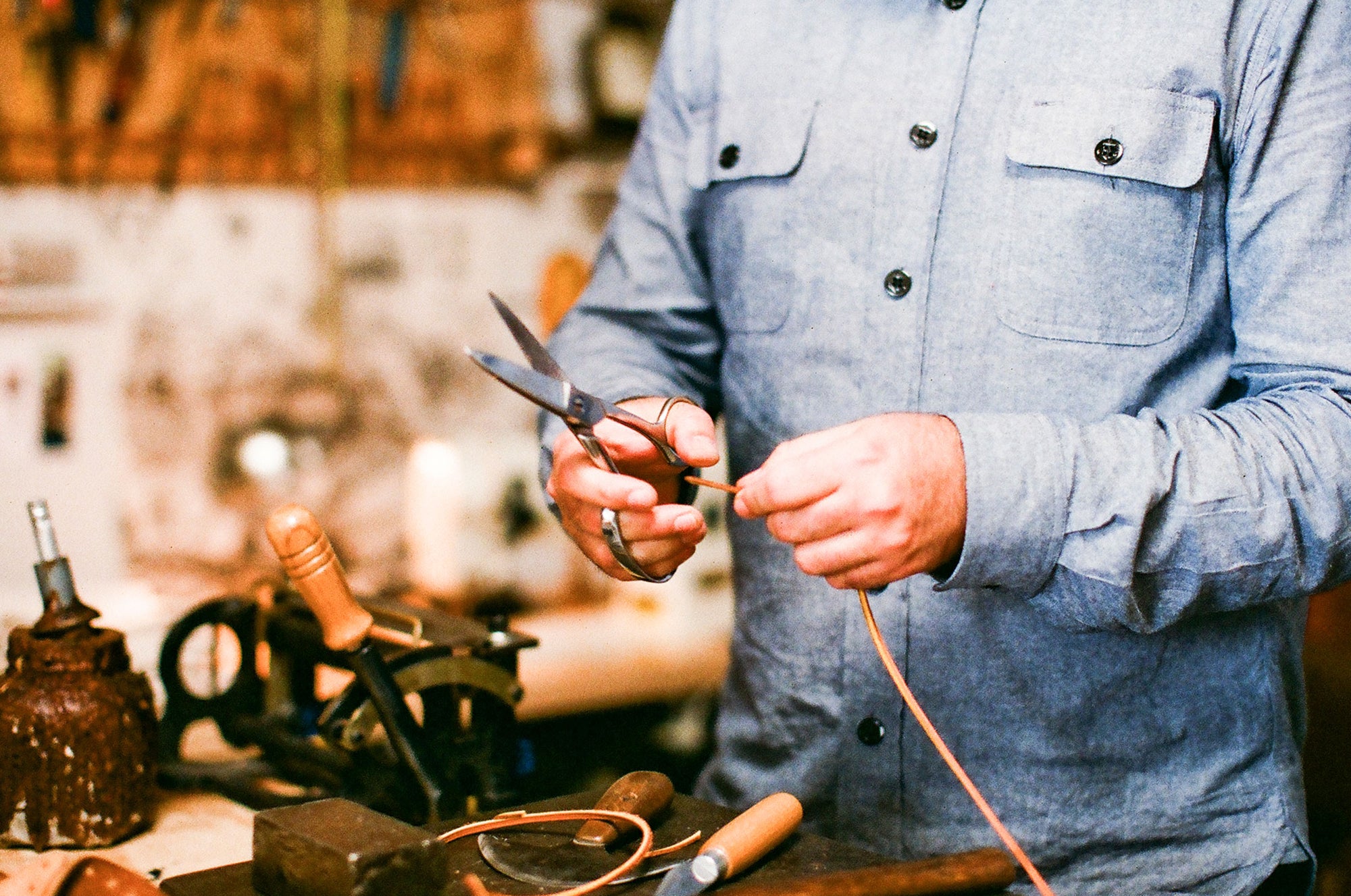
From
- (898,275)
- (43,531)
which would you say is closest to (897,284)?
(898,275)

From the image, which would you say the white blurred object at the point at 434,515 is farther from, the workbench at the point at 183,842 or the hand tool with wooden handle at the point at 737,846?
the hand tool with wooden handle at the point at 737,846

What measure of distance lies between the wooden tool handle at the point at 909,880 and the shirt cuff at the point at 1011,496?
0.21m

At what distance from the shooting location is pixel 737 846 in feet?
2.87

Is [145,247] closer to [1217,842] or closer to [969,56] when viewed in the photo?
[969,56]

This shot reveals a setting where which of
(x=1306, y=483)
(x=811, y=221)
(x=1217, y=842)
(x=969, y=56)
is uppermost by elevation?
(x=969, y=56)

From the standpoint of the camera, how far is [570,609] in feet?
9.96

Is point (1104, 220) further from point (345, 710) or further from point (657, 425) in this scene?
point (345, 710)

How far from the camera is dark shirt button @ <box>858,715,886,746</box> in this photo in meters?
1.22

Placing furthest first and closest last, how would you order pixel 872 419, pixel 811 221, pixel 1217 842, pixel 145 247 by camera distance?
pixel 145 247
pixel 811 221
pixel 1217 842
pixel 872 419

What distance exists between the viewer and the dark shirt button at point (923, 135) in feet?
3.91

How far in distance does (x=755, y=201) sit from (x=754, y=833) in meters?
0.65

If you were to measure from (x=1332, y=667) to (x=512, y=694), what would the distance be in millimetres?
1358

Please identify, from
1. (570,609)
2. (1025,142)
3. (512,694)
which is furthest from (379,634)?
(570,609)

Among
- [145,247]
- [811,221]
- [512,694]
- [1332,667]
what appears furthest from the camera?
[145,247]
